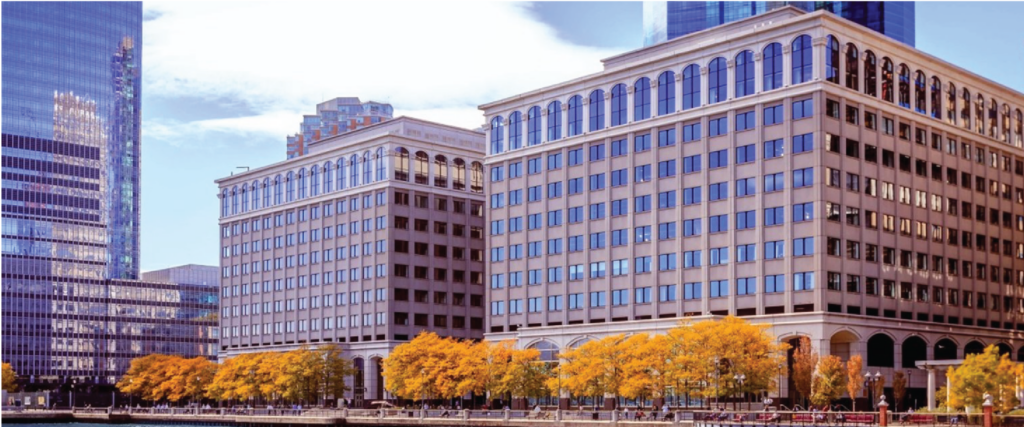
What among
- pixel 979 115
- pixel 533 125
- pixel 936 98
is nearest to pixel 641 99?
pixel 533 125

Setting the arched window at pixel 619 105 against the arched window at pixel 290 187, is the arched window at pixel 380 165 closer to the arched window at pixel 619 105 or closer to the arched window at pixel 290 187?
the arched window at pixel 290 187

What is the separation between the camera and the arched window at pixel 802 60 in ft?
394

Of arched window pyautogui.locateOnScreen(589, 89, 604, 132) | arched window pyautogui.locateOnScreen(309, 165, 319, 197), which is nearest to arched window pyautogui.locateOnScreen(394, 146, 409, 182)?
arched window pyautogui.locateOnScreen(309, 165, 319, 197)

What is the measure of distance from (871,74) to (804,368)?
30.6 metres

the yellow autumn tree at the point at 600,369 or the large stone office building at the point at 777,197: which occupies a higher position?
the large stone office building at the point at 777,197

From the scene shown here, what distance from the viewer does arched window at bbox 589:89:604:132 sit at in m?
141

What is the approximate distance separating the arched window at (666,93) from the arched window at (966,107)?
3039cm

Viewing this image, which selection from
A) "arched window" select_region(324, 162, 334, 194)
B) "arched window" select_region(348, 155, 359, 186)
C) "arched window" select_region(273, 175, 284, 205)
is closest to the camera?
"arched window" select_region(348, 155, 359, 186)

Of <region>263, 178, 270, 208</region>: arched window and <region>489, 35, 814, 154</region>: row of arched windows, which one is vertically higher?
<region>489, 35, 814, 154</region>: row of arched windows

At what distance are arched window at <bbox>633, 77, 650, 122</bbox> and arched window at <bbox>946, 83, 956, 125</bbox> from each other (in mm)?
30172

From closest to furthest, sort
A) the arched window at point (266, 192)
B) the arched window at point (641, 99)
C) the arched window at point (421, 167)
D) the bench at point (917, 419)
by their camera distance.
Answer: the bench at point (917, 419)
the arched window at point (641, 99)
the arched window at point (421, 167)
the arched window at point (266, 192)

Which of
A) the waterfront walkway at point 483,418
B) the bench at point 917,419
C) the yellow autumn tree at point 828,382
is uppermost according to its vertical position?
the yellow autumn tree at point 828,382

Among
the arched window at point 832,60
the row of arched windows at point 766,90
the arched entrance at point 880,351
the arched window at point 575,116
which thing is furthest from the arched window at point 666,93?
the arched entrance at point 880,351

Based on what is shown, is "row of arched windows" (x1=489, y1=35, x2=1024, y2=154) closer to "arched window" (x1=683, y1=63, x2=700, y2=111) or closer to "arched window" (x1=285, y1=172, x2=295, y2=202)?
"arched window" (x1=683, y1=63, x2=700, y2=111)
